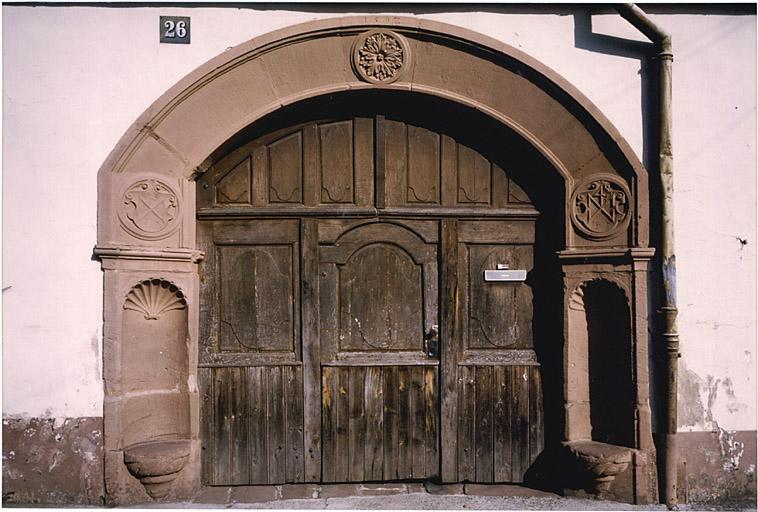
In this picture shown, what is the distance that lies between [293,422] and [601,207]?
2551mm

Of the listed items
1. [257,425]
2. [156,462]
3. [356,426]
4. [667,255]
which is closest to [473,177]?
[667,255]

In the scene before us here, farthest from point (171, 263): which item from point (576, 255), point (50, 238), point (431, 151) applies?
point (576, 255)

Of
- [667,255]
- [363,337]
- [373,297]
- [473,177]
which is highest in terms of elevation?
[473,177]

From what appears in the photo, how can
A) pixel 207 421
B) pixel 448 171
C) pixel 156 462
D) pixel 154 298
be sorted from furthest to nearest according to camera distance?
pixel 448 171 < pixel 207 421 < pixel 154 298 < pixel 156 462

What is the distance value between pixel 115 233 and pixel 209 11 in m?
1.55

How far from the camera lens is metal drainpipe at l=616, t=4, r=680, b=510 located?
385cm

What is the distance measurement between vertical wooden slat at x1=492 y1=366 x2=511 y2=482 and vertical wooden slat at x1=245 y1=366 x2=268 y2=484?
161 centimetres

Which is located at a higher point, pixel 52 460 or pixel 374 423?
pixel 374 423

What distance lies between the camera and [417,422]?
4.21 m

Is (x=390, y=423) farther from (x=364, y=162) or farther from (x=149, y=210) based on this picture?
(x=149, y=210)

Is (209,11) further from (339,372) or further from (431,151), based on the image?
(339,372)

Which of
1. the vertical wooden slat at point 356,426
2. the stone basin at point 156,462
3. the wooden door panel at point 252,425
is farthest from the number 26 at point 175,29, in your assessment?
the stone basin at point 156,462

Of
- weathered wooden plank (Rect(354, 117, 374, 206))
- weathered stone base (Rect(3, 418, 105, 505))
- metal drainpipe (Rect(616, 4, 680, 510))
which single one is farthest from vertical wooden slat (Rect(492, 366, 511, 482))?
weathered stone base (Rect(3, 418, 105, 505))

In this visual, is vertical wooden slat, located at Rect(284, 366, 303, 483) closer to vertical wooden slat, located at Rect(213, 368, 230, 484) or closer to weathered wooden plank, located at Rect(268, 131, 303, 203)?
vertical wooden slat, located at Rect(213, 368, 230, 484)
